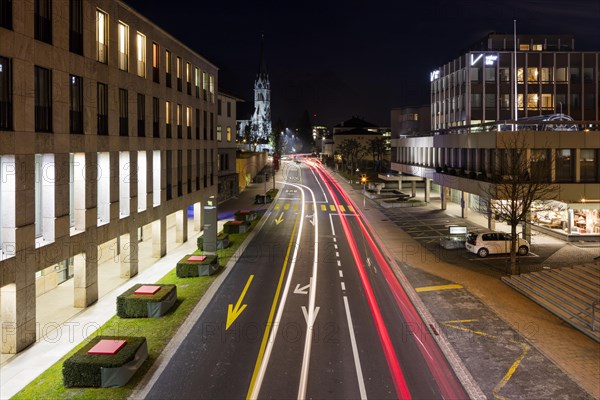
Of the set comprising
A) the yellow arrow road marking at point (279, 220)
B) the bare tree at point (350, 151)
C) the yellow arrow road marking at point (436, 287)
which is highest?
the bare tree at point (350, 151)

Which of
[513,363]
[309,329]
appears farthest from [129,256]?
[513,363]

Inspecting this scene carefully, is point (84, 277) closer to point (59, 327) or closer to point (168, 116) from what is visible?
point (59, 327)

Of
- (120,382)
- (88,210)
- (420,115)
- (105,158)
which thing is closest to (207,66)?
(105,158)

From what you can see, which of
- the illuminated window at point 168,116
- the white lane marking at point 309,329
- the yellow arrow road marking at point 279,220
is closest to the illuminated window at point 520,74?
the yellow arrow road marking at point 279,220

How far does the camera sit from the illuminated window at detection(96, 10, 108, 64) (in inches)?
977

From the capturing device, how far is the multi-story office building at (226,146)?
62938mm

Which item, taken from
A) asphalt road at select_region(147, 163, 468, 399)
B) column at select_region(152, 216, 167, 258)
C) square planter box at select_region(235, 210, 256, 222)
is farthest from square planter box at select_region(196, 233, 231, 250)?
square planter box at select_region(235, 210, 256, 222)

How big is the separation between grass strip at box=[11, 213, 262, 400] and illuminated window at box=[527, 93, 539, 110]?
2118 inches

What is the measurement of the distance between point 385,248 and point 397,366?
19.5m

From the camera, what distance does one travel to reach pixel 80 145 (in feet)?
74.3

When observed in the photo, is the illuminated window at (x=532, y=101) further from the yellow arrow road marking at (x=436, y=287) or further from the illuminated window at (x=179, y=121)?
the yellow arrow road marking at (x=436, y=287)

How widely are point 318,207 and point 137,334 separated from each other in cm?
4166

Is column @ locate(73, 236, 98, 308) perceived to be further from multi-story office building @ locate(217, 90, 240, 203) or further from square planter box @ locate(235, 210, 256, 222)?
multi-story office building @ locate(217, 90, 240, 203)

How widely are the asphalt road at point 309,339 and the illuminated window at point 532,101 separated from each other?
45.6m
